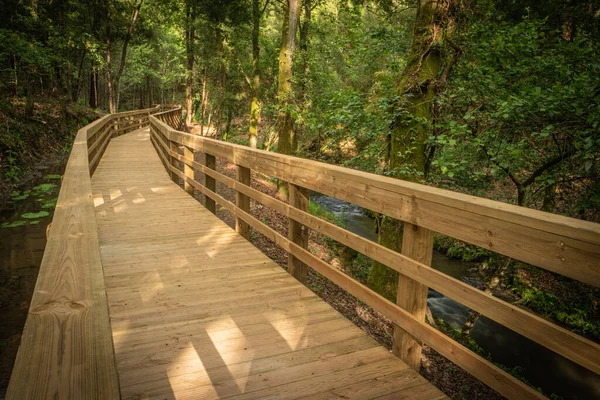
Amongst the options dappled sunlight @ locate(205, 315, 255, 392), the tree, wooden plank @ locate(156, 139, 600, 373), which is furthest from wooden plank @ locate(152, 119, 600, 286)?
the tree

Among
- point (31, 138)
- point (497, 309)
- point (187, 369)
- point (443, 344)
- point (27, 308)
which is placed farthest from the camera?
point (31, 138)

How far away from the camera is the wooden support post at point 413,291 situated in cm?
252

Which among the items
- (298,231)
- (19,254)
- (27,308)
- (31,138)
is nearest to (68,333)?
(298,231)

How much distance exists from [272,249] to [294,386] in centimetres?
673

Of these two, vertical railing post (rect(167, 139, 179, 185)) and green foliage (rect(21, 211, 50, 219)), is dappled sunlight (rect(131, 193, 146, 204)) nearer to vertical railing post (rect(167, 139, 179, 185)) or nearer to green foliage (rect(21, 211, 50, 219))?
vertical railing post (rect(167, 139, 179, 185))

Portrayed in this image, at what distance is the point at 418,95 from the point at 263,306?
4273 mm

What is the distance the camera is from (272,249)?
906 cm

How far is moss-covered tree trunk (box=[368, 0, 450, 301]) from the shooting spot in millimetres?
5797

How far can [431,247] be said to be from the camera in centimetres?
254

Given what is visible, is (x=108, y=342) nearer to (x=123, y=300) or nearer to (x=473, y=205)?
(x=473, y=205)

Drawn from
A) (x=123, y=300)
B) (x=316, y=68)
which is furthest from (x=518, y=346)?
(x=316, y=68)

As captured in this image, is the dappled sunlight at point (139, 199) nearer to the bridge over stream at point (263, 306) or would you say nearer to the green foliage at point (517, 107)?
the bridge over stream at point (263, 306)

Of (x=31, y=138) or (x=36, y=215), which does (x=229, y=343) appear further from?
(x=31, y=138)

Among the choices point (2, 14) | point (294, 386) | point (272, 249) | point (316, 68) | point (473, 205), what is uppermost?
point (2, 14)
